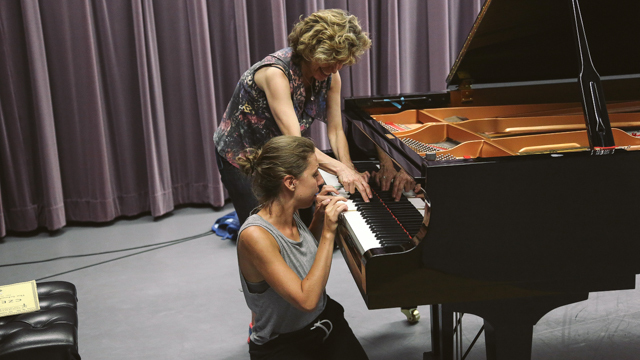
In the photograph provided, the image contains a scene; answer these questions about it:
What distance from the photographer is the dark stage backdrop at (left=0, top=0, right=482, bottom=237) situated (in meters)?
4.05

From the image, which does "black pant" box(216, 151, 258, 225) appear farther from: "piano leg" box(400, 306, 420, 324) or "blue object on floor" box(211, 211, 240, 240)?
"blue object on floor" box(211, 211, 240, 240)

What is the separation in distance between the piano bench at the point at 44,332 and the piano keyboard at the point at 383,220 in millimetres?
1026

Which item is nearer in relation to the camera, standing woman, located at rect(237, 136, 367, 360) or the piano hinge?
standing woman, located at rect(237, 136, 367, 360)

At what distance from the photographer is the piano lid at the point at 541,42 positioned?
7.40ft

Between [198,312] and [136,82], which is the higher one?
[136,82]

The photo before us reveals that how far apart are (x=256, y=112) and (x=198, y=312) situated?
112 centimetres

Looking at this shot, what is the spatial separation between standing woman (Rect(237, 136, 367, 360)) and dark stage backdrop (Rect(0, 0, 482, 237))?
282 centimetres

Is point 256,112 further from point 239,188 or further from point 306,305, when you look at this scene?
point 306,305

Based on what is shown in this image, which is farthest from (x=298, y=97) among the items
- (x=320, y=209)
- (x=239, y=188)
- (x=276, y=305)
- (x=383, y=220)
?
(x=276, y=305)

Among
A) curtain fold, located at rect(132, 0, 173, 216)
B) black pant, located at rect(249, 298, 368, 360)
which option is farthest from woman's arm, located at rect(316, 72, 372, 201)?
curtain fold, located at rect(132, 0, 173, 216)

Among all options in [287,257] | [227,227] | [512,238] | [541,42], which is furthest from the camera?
[227,227]

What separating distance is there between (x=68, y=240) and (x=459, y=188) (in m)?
3.40

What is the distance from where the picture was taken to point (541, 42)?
2451 mm

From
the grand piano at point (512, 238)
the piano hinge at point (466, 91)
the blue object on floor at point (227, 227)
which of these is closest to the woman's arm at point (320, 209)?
the grand piano at point (512, 238)
